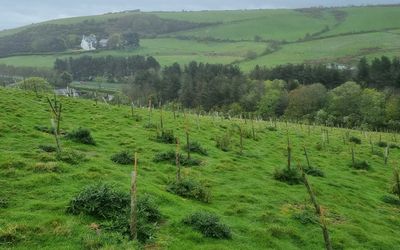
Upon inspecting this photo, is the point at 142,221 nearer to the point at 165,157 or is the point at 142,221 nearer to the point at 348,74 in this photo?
the point at 165,157

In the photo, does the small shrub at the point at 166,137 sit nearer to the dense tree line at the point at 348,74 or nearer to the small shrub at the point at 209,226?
the small shrub at the point at 209,226

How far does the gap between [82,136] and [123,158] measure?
19.7 feet

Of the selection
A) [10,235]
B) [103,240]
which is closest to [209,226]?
[103,240]

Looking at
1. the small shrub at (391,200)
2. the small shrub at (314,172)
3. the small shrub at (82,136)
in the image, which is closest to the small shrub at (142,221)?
the small shrub at (82,136)

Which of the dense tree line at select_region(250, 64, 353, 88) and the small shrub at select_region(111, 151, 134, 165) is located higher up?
the small shrub at select_region(111, 151, 134, 165)

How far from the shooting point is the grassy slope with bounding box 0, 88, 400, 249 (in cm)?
1761

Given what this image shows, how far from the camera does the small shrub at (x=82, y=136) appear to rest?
32.6 m

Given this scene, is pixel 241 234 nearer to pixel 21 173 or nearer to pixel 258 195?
pixel 258 195

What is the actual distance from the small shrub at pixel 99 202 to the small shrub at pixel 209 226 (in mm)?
2787

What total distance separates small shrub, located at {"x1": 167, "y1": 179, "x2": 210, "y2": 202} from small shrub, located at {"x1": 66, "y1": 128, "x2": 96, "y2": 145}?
10.4 metres

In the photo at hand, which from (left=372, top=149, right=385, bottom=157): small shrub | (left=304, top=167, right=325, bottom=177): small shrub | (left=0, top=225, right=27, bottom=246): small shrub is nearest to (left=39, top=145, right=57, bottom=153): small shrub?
(left=0, top=225, right=27, bottom=246): small shrub

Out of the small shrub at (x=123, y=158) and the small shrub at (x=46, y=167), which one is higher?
the small shrub at (x=46, y=167)

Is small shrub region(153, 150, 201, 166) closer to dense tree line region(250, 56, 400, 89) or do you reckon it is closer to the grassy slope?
the grassy slope

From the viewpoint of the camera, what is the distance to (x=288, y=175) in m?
31.2
